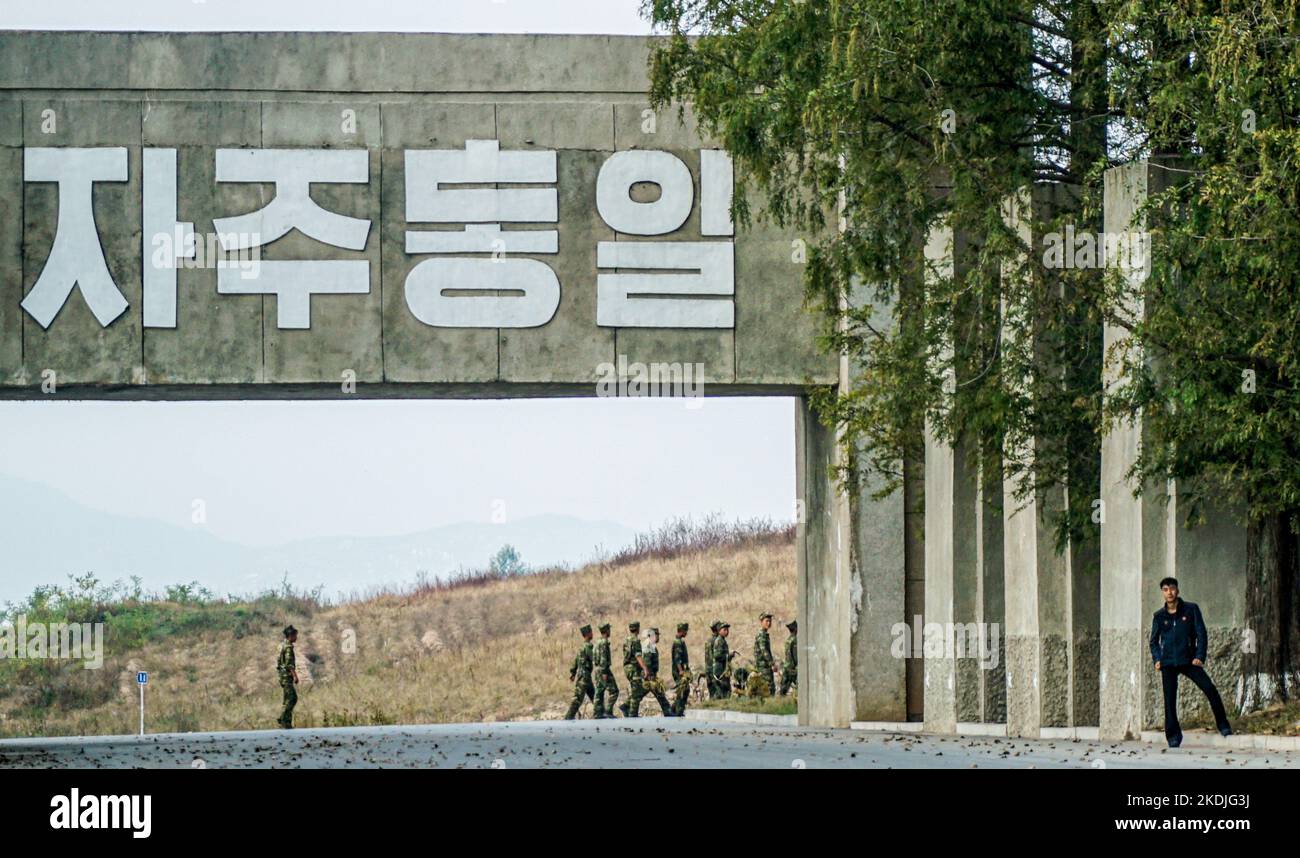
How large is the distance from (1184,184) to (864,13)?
341 cm

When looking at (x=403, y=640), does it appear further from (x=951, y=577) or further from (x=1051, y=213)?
(x=1051, y=213)

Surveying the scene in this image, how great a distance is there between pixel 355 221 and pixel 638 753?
955cm

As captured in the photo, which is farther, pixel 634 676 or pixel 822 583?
pixel 634 676

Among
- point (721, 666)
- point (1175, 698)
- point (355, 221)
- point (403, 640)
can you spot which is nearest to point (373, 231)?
point (355, 221)

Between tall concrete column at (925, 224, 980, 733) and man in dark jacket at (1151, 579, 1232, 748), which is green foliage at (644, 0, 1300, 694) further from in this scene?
man in dark jacket at (1151, 579, 1232, 748)

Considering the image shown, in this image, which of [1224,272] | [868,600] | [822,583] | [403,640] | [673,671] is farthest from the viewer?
[403,640]

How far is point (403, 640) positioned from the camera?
2591 inches

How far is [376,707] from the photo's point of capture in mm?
55656

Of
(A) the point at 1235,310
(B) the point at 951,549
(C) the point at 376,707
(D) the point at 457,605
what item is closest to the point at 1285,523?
(A) the point at 1235,310

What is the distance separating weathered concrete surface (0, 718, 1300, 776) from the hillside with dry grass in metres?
29.4

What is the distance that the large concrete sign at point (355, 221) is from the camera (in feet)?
84.1

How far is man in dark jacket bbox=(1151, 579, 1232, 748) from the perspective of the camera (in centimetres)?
1859

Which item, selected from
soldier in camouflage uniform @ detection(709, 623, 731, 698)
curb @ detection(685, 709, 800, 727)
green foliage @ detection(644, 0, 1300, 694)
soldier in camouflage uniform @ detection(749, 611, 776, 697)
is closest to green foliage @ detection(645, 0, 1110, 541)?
green foliage @ detection(644, 0, 1300, 694)
